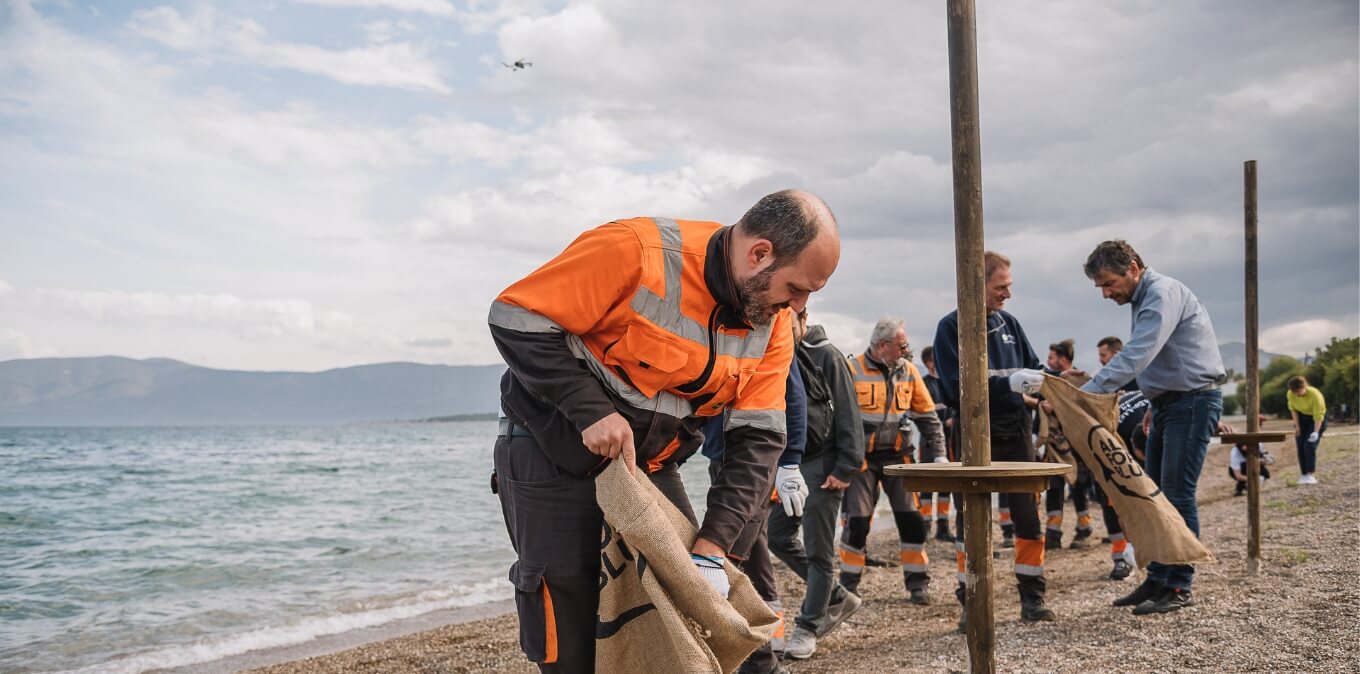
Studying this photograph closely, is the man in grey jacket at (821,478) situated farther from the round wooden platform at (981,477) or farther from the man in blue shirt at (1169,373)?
the round wooden platform at (981,477)

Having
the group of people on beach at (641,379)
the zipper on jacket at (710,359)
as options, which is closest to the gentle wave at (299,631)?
the group of people on beach at (641,379)

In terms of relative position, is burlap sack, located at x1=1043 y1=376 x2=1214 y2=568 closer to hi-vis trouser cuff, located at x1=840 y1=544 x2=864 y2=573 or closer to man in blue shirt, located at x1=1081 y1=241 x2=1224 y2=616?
man in blue shirt, located at x1=1081 y1=241 x2=1224 y2=616

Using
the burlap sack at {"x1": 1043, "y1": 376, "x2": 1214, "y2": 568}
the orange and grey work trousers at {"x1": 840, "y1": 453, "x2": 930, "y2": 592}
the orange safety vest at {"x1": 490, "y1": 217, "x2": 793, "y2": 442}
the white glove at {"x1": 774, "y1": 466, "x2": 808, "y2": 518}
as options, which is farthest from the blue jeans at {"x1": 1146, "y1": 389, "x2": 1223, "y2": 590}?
the orange safety vest at {"x1": 490, "y1": 217, "x2": 793, "y2": 442}

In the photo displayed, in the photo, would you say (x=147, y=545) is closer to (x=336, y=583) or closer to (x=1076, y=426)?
(x=336, y=583)

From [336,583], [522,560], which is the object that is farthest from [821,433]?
[336,583]

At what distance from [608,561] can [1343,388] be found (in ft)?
165

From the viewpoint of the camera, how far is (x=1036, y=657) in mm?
5109

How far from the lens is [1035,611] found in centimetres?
611

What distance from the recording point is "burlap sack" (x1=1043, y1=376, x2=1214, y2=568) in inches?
218

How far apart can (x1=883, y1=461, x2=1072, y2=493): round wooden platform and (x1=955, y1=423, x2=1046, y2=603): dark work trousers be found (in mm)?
2774

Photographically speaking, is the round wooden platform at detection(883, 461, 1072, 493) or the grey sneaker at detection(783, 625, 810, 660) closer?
the round wooden platform at detection(883, 461, 1072, 493)

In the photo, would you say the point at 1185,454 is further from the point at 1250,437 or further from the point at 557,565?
the point at 557,565

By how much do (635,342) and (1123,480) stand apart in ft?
13.5

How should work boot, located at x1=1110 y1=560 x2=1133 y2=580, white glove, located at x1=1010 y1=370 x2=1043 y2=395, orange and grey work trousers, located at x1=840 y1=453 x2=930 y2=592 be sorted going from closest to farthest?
white glove, located at x1=1010 y1=370 x2=1043 y2=395 < orange and grey work trousers, located at x1=840 y1=453 x2=930 y2=592 < work boot, located at x1=1110 y1=560 x2=1133 y2=580
